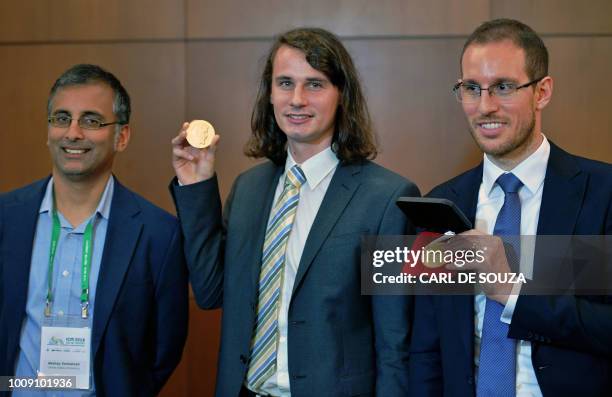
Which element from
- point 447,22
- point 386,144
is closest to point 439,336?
point 386,144

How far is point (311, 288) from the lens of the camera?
2551 millimetres

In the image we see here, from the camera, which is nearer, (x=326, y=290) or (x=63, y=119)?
(x=326, y=290)

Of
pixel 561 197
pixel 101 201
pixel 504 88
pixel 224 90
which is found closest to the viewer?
pixel 561 197

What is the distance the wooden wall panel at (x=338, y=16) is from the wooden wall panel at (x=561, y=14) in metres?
0.15

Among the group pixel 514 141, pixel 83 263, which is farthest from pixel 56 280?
pixel 514 141

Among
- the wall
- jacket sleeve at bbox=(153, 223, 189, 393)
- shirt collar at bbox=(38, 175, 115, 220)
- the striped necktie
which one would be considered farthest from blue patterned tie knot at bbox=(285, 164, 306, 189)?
the wall

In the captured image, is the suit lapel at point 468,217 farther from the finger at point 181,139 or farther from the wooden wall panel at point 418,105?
the wooden wall panel at point 418,105

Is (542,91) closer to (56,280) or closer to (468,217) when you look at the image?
(468,217)

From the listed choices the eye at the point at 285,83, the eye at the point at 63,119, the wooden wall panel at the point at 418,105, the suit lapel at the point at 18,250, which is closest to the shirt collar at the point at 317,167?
the eye at the point at 285,83

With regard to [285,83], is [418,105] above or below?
above

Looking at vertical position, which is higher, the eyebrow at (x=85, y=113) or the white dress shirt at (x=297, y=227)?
the eyebrow at (x=85, y=113)

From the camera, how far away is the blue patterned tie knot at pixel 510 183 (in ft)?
7.94

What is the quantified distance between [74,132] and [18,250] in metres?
0.48

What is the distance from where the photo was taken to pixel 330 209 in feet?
8.64
